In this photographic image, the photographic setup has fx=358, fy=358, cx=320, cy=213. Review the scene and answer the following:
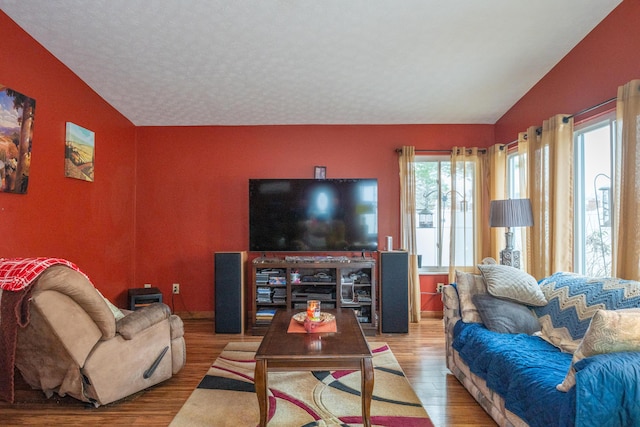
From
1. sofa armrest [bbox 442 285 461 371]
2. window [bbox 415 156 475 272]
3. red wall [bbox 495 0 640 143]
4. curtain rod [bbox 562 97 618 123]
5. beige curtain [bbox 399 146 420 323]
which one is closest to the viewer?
red wall [bbox 495 0 640 143]

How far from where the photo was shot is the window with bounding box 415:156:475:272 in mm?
4465

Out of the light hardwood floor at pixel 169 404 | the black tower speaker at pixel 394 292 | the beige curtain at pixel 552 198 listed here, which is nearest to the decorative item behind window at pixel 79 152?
the light hardwood floor at pixel 169 404

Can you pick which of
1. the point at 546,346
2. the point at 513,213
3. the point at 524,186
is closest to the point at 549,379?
the point at 546,346

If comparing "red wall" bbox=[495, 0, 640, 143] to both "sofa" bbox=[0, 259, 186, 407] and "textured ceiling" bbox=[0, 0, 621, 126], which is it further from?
"sofa" bbox=[0, 259, 186, 407]

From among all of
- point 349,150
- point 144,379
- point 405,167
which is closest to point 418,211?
point 405,167

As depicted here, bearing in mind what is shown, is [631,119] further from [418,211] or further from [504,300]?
[418,211]

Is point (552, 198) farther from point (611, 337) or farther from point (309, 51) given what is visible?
point (309, 51)

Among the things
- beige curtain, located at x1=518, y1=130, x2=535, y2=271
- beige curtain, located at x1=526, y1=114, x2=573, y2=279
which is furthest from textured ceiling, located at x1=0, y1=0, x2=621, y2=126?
beige curtain, located at x1=526, y1=114, x2=573, y2=279

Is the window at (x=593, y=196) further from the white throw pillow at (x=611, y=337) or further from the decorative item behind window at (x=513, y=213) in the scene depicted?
the white throw pillow at (x=611, y=337)

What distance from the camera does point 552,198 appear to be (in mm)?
3119

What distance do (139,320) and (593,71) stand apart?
155 inches

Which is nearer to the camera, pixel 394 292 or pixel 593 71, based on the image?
pixel 593 71

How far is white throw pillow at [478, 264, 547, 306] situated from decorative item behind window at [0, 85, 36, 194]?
11.9 ft

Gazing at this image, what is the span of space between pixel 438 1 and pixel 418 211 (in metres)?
2.58
